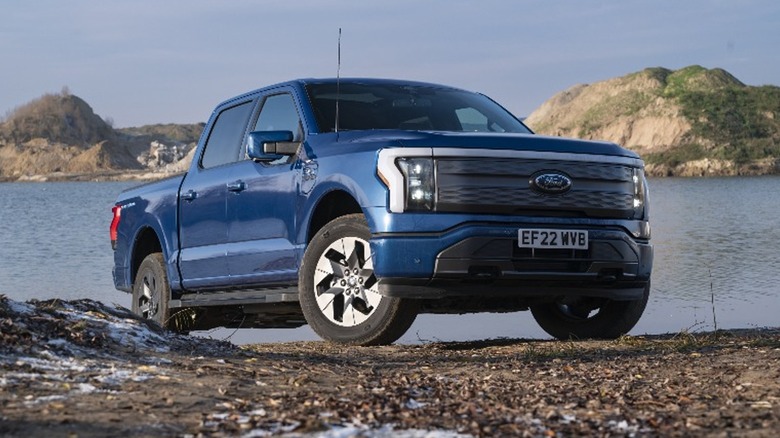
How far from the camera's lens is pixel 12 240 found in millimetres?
44281


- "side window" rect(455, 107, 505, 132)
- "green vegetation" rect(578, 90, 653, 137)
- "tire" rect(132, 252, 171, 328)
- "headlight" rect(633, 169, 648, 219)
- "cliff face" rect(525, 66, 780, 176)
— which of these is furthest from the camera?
"green vegetation" rect(578, 90, 653, 137)

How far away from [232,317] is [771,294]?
419 inches

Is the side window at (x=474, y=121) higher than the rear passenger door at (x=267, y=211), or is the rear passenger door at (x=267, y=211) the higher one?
the side window at (x=474, y=121)

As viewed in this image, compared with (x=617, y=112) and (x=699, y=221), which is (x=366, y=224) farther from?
(x=617, y=112)

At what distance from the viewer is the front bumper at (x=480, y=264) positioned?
24.4ft

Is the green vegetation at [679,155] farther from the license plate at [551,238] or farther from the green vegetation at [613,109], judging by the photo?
the license plate at [551,238]

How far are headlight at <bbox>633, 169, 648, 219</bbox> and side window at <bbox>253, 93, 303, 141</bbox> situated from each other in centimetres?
221

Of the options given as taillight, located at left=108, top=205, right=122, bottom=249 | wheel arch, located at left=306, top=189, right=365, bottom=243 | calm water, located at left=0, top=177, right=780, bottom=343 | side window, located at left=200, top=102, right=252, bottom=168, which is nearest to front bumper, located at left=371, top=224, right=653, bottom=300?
wheel arch, located at left=306, top=189, right=365, bottom=243

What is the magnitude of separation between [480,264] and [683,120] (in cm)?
14426

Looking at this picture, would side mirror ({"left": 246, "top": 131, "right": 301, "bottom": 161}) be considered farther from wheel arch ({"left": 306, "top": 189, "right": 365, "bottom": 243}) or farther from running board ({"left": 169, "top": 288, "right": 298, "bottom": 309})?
running board ({"left": 169, "top": 288, "right": 298, "bottom": 309})

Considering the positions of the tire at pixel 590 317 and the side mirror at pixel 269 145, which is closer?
the side mirror at pixel 269 145

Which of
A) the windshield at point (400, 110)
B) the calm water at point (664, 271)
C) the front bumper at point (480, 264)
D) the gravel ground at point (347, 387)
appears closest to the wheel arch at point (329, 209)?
the windshield at point (400, 110)

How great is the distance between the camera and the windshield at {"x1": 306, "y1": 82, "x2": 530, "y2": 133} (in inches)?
336

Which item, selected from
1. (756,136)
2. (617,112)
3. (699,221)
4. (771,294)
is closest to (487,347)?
(771,294)
